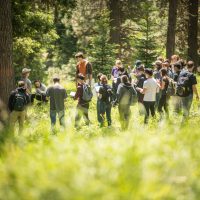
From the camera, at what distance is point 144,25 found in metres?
21.9

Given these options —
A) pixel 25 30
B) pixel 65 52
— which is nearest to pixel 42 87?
pixel 25 30

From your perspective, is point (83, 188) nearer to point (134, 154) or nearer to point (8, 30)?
point (134, 154)

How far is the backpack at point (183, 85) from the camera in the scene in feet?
38.1

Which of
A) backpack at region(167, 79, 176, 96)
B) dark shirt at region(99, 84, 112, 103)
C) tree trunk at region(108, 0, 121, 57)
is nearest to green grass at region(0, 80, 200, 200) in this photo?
dark shirt at region(99, 84, 112, 103)

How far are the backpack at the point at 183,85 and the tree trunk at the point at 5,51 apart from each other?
4909 millimetres

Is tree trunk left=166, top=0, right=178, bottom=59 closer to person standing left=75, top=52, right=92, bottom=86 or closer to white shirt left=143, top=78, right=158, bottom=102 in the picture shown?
person standing left=75, top=52, right=92, bottom=86

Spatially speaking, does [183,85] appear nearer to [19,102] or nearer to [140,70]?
[140,70]

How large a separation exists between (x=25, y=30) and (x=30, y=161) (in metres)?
14.1

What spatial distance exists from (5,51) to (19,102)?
1949 millimetres

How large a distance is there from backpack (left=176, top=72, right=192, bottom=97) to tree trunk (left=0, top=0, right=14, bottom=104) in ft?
16.1

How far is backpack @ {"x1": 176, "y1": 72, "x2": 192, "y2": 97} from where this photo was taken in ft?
38.1

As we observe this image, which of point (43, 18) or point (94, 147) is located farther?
point (43, 18)

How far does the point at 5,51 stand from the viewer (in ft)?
40.2

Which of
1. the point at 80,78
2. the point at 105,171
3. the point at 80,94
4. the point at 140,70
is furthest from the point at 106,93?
the point at 105,171
